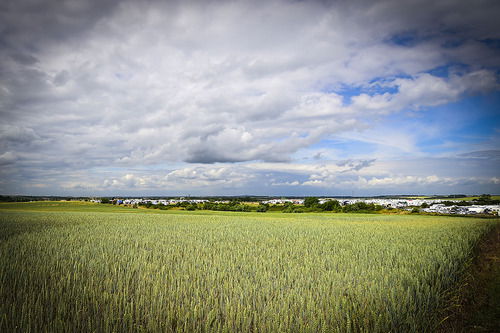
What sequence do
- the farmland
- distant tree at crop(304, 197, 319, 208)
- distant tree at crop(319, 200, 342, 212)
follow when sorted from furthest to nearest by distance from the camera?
distant tree at crop(304, 197, 319, 208) < distant tree at crop(319, 200, 342, 212) < the farmland

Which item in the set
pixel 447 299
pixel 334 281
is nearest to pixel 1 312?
pixel 334 281

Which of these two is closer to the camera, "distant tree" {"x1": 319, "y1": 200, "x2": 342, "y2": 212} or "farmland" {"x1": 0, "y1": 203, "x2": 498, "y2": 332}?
"farmland" {"x1": 0, "y1": 203, "x2": 498, "y2": 332}

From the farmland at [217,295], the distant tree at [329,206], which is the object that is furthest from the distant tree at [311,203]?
the farmland at [217,295]

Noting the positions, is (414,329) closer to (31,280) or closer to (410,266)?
(410,266)

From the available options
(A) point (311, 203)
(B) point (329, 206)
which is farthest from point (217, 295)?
(A) point (311, 203)

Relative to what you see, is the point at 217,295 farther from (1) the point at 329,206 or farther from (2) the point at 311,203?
(2) the point at 311,203

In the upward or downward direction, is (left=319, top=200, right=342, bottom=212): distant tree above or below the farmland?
below

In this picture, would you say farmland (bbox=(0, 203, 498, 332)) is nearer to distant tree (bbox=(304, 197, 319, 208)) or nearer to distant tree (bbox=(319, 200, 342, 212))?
distant tree (bbox=(319, 200, 342, 212))

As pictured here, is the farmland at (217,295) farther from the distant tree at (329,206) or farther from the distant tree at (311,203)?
the distant tree at (311,203)

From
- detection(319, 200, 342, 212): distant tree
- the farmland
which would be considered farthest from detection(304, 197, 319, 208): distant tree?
the farmland

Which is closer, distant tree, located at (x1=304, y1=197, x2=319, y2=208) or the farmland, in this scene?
the farmland

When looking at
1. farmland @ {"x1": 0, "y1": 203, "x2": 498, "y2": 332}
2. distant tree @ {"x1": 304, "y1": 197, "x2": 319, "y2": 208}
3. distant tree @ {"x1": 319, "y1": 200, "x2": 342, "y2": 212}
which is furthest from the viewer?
distant tree @ {"x1": 304, "y1": 197, "x2": 319, "y2": 208}

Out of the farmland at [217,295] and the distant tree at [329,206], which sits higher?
the farmland at [217,295]

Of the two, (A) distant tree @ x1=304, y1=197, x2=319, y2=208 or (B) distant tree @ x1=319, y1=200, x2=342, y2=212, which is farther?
(A) distant tree @ x1=304, y1=197, x2=319, y2=208
